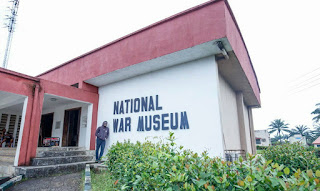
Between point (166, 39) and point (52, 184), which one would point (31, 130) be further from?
point (166, 39)

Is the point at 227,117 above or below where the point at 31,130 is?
above

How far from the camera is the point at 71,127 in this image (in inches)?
398

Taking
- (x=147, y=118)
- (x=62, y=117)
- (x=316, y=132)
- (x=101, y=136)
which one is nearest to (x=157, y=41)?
(x=147, y=118)

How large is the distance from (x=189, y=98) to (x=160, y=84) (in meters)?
1.32

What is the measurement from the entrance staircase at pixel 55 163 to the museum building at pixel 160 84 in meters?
0.37

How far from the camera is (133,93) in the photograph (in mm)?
7531

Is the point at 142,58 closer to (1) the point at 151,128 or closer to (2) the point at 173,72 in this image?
(2) the point at 173,72

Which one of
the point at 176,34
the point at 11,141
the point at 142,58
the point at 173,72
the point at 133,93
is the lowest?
the point at 11,141

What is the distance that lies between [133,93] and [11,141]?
894cm

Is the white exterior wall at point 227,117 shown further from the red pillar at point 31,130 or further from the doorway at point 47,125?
the doorway at point 47,125

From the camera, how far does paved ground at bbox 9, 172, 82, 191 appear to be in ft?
13.6

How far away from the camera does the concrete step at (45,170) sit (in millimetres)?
5018

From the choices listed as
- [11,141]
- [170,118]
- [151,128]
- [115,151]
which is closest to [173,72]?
[170,118]

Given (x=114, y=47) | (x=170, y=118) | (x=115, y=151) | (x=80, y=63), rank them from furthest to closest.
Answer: (x=80, y=63)
(x=114, y=47)
(x=170, y=118)
(x=115, y=151)
